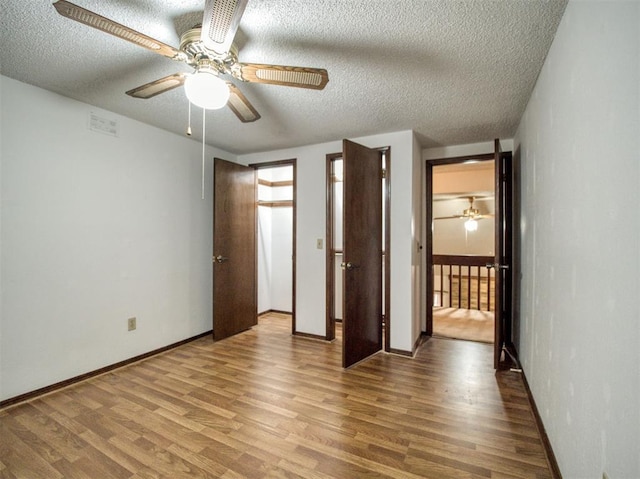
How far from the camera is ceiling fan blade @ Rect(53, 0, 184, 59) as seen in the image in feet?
3.77

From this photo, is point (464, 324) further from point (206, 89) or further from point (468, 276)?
point (206, 89)

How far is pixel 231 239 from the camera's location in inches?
147

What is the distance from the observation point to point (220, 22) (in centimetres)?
127

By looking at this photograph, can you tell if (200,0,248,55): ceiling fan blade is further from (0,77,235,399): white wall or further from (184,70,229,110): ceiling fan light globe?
(0,77,235,399): white wall

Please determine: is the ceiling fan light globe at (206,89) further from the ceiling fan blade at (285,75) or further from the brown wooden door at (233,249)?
the brown wooden door at (233,249)

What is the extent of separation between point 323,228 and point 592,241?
2697 millimetres

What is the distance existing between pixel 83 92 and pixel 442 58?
2.69m

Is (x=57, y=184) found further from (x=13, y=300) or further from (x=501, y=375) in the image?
(x=501, y=375)

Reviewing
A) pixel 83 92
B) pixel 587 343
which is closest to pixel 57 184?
pixel 83 92

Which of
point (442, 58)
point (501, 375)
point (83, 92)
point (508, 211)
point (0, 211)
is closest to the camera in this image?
point (442, 58)

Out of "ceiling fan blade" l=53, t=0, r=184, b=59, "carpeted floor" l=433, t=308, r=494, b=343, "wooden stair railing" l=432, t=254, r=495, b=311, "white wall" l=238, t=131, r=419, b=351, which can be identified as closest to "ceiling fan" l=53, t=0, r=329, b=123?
"ceiling fan blade" l=53, t=0, r=184, b=59

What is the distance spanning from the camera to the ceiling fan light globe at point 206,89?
58.8 inches

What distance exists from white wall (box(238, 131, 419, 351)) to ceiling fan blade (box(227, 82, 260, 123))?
61.3 inches

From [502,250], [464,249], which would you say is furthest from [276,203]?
[464,249]
